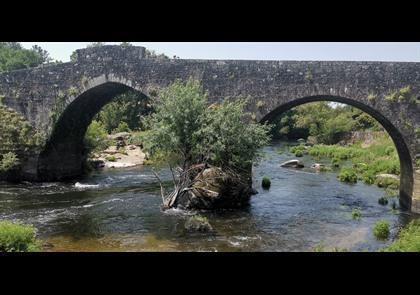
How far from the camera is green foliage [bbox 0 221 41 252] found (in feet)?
32.1

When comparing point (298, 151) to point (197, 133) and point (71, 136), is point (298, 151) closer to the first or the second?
point (71, 136)

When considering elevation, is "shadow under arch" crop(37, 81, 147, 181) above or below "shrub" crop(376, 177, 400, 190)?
above

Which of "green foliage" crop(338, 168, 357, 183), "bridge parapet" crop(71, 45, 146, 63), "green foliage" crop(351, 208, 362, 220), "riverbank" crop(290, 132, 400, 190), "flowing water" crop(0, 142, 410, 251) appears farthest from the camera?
"green foliage" crop(338, 168, 357, 183)

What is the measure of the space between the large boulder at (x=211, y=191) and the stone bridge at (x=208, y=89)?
383cm

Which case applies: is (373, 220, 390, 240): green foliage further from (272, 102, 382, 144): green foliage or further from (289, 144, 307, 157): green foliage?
(272, 102, 382, 144): green foliage

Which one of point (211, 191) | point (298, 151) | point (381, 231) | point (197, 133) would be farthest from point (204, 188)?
point (298, 151)

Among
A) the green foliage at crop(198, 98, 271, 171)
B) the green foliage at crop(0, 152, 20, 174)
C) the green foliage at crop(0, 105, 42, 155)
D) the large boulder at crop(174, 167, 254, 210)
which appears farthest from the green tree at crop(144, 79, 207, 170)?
the green foliage at crop(0, 105, 42, 155)

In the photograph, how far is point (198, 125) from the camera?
55.3 feet

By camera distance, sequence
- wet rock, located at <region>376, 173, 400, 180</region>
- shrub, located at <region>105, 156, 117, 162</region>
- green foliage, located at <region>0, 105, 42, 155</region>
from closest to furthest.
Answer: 1. green foliage, located at <region>0, 105, 42, 155</region>
2. wet rock, located at <region>376, 173, 400, 180</region>
3. shrub, located at <region>105, 156, 117, 162</region>

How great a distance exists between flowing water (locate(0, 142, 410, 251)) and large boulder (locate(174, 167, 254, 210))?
54 centimetres
